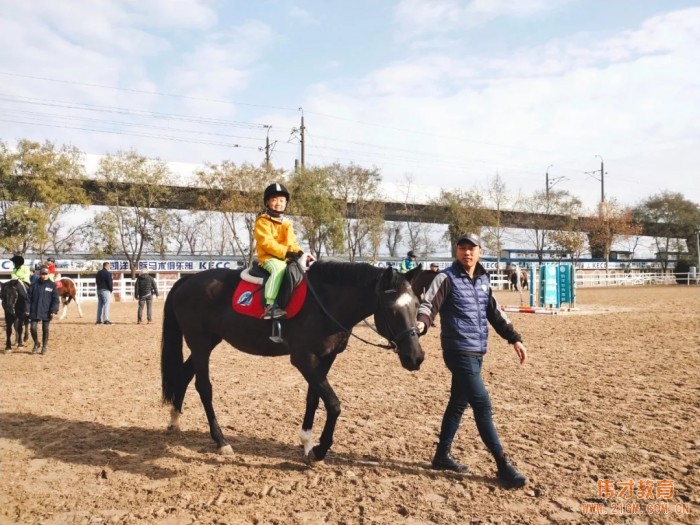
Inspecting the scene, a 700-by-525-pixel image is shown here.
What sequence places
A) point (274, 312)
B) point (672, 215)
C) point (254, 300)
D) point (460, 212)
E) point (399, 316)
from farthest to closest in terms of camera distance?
point (672, 215) → point (460, 212) → point (254, 300) → point (274, 312) → point (399, 316)

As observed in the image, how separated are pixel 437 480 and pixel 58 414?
5.02m

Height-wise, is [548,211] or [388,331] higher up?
[548,211]

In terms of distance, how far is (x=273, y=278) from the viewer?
4.99 metres

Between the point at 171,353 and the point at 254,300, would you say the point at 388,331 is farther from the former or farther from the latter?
the point at 171,353

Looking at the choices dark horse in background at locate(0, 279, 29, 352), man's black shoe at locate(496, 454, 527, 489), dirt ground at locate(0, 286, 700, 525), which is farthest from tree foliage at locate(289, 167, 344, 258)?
man's black shoe at locate(496, 454, 527, 489)

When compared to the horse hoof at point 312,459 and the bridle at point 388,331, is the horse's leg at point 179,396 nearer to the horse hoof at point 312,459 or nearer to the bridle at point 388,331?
the horse hoof at point 312,459

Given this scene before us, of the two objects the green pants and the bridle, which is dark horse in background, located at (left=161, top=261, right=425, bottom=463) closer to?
the bridle

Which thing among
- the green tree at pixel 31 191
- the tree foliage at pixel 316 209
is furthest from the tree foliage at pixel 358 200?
the green tree at pixel 31 191

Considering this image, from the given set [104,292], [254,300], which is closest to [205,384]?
[254,300]

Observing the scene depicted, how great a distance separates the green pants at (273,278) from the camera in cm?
493

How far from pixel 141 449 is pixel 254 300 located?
6.29 ft

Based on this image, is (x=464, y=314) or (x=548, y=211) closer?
(x=464, y=314)

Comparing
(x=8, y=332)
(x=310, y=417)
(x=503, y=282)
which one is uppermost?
(x=310, y=417)

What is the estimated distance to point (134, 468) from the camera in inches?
181
